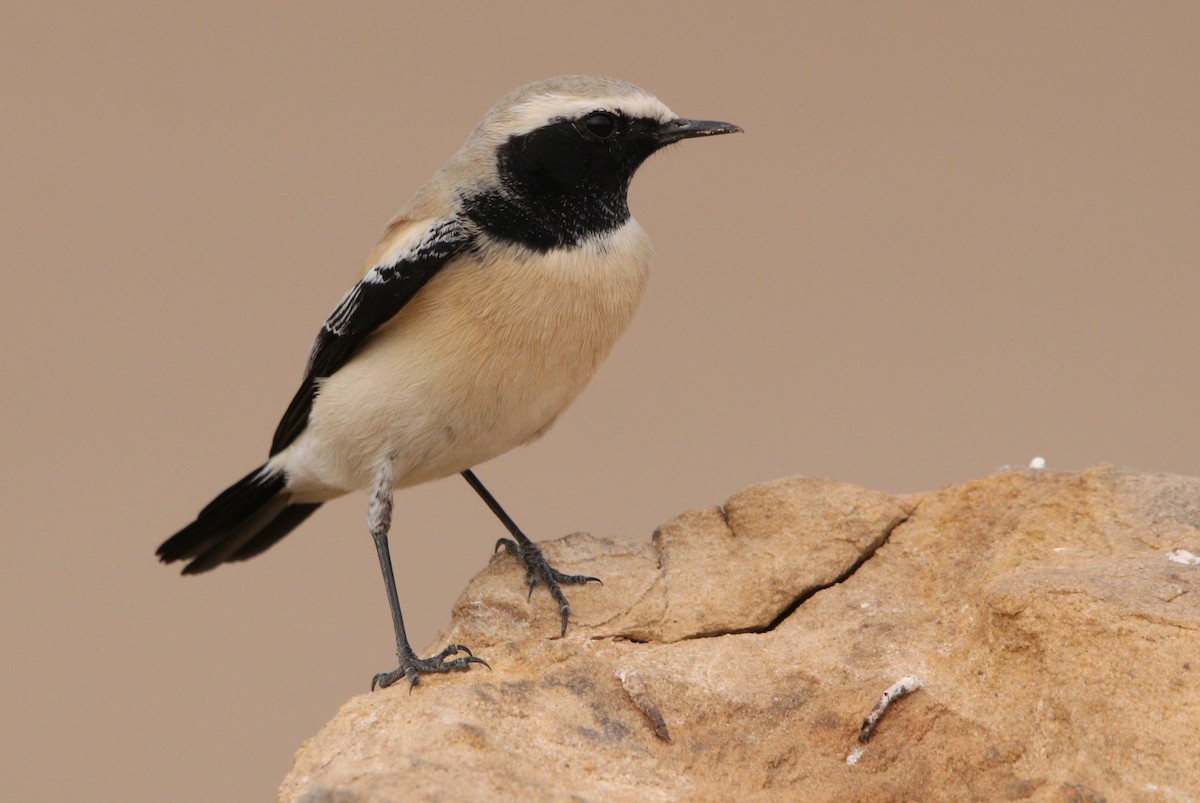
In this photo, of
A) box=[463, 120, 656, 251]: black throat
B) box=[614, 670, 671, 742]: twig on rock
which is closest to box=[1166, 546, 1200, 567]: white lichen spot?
box=[614, 670, 671, 742]: twig on rock

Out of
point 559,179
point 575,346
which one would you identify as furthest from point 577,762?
point 559,179

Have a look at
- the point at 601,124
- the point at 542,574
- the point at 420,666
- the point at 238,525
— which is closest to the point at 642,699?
the point at 420,666

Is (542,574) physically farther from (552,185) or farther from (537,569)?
(552,185)

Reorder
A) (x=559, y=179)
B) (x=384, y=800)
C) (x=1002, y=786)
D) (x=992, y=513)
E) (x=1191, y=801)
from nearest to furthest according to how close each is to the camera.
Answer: (x=384, y=800), (x=1191, y=801), (x=1002, y=786), (x=559, y=179), (x=992, y=513)

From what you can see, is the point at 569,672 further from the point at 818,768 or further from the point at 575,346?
the point at 575,346

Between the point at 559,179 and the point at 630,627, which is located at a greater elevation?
the point at 559,179

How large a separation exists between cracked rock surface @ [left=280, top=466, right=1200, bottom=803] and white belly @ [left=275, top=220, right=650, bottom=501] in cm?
77

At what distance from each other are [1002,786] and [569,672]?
5.05 feet

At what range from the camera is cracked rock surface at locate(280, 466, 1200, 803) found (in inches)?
157

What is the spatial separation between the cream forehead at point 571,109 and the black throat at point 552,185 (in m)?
0.04

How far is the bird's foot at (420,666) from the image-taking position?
4.93 meters

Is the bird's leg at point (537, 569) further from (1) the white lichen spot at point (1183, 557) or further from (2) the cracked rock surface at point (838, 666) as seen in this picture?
(1) the white lichen spot at point (1183, 557)

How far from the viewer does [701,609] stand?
5367mm

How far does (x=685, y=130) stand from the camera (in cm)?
530
